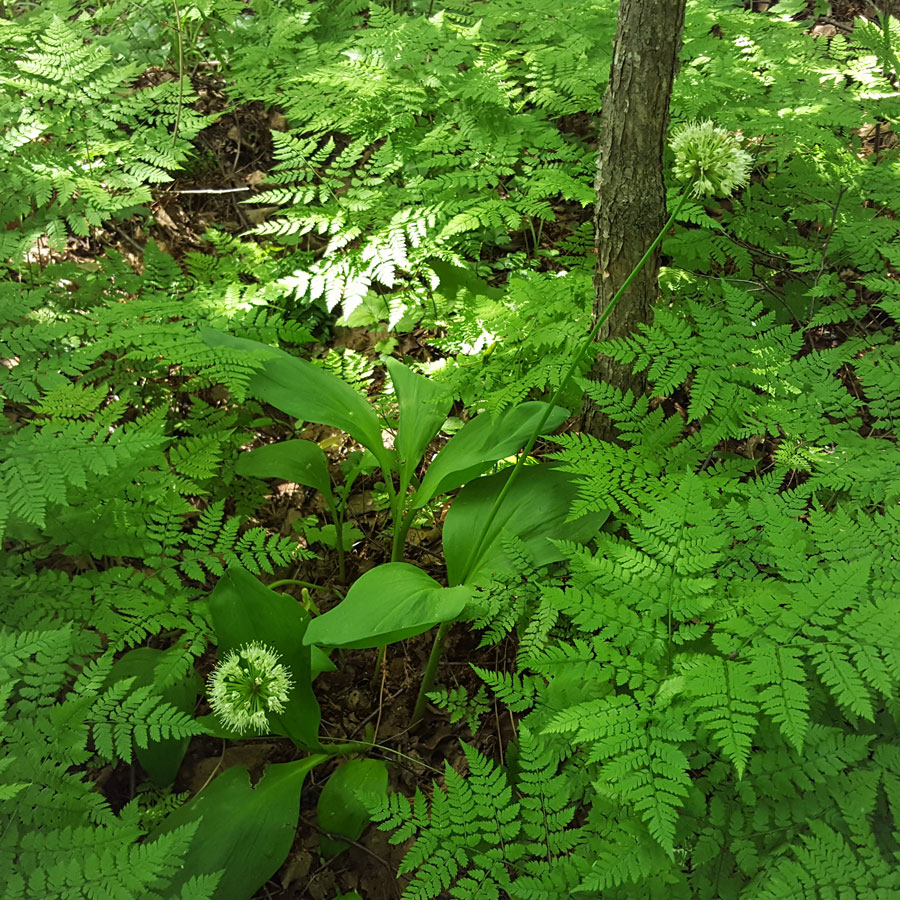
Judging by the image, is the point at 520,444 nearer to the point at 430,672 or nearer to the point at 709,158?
the point at 430,672

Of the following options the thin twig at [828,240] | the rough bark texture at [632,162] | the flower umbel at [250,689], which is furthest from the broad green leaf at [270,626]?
the thin twig at [828,240]

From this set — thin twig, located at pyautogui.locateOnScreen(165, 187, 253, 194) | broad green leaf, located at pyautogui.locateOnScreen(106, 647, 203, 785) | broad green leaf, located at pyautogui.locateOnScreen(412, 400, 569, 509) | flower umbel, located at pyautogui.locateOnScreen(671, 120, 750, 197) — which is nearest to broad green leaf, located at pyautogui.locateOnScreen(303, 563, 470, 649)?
broad green leaf, located at pyautogui.locateOnScreen(412, 400, 569, 509)

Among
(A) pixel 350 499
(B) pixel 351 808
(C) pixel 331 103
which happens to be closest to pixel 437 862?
(B) pixel 351 808

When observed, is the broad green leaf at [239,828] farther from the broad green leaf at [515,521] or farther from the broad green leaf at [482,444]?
the broad green leaf at [482,444]

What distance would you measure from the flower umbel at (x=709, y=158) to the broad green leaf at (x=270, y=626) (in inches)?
61.9

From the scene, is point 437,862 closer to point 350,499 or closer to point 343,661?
point 343,661

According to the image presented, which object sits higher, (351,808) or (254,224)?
(254,224)

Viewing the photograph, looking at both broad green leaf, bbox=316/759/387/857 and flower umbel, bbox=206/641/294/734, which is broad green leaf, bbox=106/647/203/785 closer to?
flower umbel, bbox=206/641/294/734

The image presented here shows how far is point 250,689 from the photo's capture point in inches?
69.7

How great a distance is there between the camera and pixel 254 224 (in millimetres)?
3637

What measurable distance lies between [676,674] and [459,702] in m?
0.91

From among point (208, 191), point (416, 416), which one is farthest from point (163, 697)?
point (208, 191)

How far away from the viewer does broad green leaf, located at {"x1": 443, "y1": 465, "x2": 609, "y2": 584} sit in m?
1.98

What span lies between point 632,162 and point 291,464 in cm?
154
